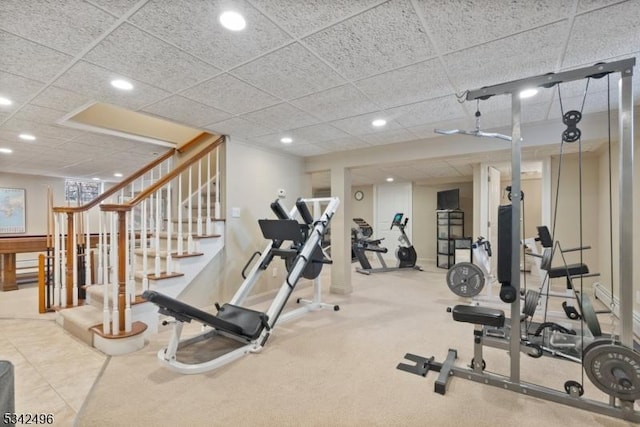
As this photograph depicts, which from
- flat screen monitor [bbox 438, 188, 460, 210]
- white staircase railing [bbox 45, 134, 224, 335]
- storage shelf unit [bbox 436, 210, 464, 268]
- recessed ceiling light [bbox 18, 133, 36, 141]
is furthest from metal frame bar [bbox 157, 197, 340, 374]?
flat screen monitor [bbox 438, 188, 460, 210]

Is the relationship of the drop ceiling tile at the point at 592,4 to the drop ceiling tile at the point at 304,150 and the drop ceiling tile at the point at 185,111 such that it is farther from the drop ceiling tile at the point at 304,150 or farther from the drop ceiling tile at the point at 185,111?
the drop ceiling tile at the point at 304,150

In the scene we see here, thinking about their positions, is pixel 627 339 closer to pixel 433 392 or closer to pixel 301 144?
pixel 433 392

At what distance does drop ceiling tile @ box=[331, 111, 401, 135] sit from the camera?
3033mm

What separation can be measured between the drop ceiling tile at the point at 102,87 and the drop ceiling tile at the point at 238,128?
0.78 meters

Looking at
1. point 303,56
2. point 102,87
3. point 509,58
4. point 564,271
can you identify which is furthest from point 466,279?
point 102,87

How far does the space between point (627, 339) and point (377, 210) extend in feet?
22.5

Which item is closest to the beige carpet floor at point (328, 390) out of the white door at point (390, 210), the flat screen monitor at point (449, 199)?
the flat screen monitor at point (449, 199)

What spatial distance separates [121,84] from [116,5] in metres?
1.00

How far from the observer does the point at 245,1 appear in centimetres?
142

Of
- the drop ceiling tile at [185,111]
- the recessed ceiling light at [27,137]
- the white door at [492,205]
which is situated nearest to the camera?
the drop ceiling tile at [185,111]

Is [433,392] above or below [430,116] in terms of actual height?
below

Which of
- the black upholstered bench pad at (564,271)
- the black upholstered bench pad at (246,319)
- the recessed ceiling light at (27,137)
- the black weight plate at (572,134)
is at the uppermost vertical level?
the recessed ceiling light at (27,137)

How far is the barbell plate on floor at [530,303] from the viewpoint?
2.82m

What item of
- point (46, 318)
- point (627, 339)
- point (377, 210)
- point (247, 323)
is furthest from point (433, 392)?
point (377, 210)
